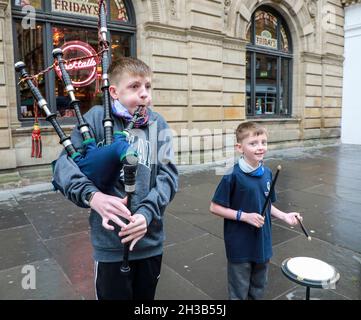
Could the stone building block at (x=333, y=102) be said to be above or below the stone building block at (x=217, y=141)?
above

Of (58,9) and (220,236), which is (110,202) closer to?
(220,236)

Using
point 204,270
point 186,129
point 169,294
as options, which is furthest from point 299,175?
point 169,294

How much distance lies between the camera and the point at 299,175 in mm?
8703

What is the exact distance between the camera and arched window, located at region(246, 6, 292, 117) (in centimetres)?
1304

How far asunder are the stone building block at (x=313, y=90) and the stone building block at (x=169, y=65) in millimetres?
6979

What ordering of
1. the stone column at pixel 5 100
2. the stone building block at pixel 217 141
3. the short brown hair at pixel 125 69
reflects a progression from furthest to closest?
→ the stone building block at pixel 217 141
the stone column at pixel 5 100
the short brown hair at pixel 125 69

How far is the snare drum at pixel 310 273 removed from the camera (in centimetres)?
177

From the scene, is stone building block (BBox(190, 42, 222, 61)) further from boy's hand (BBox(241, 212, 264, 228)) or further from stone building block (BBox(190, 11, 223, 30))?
boy's hand (BBox(241, 212, 264, 228))

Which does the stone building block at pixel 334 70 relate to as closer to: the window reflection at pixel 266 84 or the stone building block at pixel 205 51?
the window reflection at pixel 266 84

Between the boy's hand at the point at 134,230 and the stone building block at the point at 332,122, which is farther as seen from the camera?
the stone building block at the point at 332,122

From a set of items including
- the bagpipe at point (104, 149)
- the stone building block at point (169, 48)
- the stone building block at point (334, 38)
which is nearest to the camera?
the bagpipe at point (104, 149)

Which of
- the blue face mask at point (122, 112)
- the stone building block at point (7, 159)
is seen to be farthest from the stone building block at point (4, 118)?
the blue face mask at point (122, 112)

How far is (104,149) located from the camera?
1619mm
